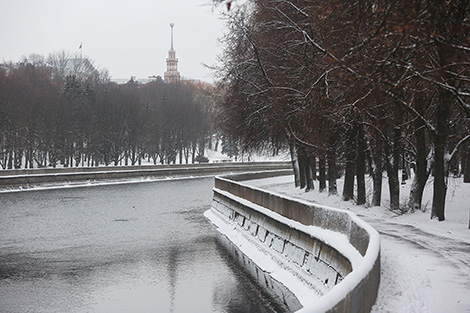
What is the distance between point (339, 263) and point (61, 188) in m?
43.9

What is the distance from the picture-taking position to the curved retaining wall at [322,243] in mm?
8797

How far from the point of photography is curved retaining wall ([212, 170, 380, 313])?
28.9 ft

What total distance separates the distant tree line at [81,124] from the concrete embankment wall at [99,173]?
387 inches

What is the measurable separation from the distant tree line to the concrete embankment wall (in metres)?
9.84

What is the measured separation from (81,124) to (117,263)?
7327 centimetres

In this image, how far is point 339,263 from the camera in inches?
594

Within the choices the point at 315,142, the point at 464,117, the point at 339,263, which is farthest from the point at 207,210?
the point at 339,263

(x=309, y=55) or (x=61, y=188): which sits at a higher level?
(x=309, y=55)

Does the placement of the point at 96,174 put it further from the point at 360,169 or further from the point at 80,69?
the point at 80,69

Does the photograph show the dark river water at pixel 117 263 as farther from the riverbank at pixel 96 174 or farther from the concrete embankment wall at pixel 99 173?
the concrete embankment wall at pixel 99 173

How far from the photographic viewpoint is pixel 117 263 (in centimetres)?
2105

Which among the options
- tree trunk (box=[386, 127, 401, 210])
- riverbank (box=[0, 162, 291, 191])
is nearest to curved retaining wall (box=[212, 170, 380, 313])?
tree trunk (box=[386, 127, 401, 210])

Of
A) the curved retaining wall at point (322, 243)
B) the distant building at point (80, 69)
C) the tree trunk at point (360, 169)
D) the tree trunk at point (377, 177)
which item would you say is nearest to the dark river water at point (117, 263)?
the curved retaining wall at point (322, 243)

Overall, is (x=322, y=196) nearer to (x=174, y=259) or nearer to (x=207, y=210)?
(x=207, y=210)
